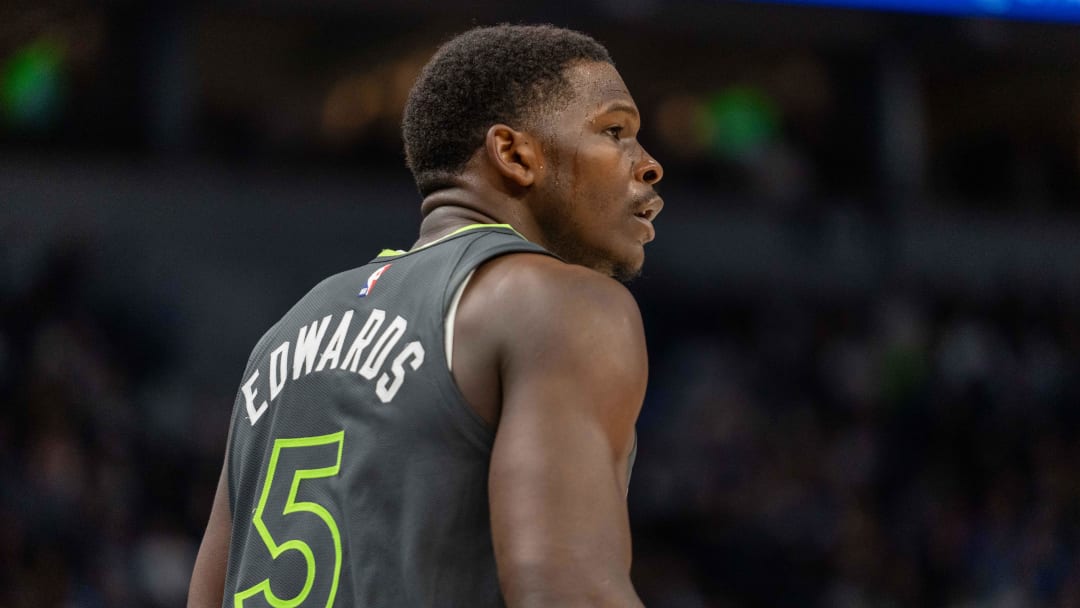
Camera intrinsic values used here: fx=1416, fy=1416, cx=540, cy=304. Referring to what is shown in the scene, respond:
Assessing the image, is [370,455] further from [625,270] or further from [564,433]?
[625,270]

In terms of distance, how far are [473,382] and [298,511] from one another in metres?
0.36

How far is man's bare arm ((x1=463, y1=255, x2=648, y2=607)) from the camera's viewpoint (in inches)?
63.1

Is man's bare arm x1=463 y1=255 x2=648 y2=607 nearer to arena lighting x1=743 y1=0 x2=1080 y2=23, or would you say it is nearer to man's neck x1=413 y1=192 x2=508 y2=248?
man's neck x1=413 y1=192 x2=508 y2=248

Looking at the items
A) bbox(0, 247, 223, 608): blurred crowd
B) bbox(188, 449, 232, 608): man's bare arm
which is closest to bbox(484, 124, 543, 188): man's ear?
bbox(188, 449, 232, 608): man's bare arm

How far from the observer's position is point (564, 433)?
164cm

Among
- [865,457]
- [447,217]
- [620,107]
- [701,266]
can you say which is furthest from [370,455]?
[701,266]

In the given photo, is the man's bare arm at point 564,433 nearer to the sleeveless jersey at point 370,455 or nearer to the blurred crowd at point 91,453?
the sleeveless jersey at point 370,455

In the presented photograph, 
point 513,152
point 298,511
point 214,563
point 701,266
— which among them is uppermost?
point 513,152

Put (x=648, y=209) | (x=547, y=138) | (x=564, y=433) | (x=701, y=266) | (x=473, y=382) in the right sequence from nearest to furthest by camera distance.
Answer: (x=564, y=433), (x=473, y=382), (x=547, y=138), (x=648, y=209), (x=701, y=266)

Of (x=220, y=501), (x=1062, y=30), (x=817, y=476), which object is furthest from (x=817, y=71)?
(x=220, y=501)

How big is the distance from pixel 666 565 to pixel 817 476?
1436 mm

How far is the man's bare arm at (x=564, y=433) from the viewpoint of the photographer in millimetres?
1604

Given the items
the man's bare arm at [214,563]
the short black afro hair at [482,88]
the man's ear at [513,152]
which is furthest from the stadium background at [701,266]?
the man's ear at [513,152]

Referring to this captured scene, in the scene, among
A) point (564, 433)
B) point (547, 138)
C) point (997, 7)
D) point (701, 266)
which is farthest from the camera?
point (701, 266)
